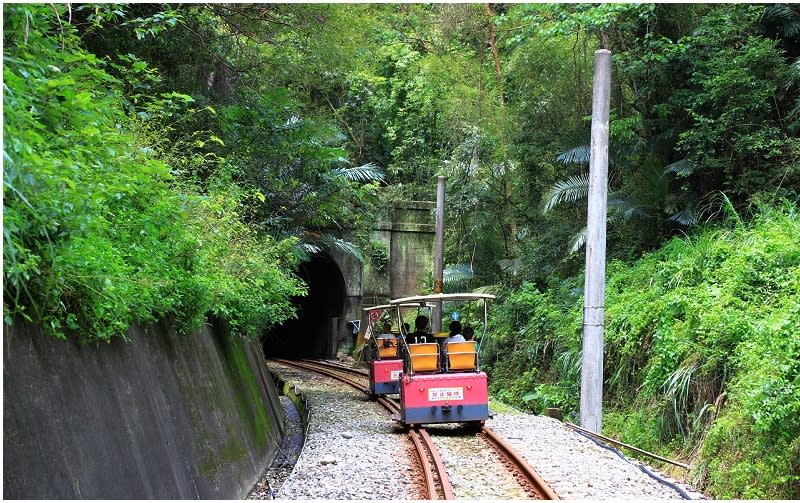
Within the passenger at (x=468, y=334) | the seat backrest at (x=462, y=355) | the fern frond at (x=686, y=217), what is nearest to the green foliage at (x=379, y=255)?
the fern frond at (x=686, y=217)

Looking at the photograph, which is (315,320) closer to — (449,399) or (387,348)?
(387,348)

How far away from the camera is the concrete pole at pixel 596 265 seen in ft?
42.5

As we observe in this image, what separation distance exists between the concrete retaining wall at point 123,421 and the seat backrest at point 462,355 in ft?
12.4

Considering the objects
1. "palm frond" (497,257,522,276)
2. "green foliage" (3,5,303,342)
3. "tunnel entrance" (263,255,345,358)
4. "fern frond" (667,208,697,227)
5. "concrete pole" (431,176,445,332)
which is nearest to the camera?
"green foliage" (3,5,303,342)

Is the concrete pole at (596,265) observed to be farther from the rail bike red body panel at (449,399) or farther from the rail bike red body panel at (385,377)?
the rail bike red body panel at (385,377)

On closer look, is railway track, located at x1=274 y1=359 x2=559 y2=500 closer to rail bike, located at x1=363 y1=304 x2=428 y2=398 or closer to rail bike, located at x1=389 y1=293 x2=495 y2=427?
rail bike, located at x1=389 y1=293 x2=495 y2=427

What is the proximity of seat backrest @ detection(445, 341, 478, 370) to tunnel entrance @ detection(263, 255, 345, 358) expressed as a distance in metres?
19.1

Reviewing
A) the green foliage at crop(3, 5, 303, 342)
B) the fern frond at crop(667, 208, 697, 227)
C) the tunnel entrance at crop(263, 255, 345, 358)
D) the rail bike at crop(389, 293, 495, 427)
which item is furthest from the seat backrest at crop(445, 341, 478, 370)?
the tunnel entrance at crop(263, 255, 345, 358)

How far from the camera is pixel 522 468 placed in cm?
948

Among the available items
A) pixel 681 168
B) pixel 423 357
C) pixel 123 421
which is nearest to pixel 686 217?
pixel 681 168

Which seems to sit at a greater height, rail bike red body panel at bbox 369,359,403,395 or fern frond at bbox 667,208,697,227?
fern frond at bbox 667,208,697,227

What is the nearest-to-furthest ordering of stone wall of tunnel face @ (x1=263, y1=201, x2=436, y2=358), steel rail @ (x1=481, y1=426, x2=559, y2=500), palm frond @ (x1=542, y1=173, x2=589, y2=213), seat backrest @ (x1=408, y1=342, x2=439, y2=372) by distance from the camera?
steel rail @ (x1=481, y1=426, x2=559, y2=500) < seat backrest @ (x1=408, y1=342, x2=439, y2=372) < palm frond @ (x1=542, y1=173, x2=589, y2=213) < stone wall of tunnel face @ (x1=263, y1=201, x2=436, y2=358)

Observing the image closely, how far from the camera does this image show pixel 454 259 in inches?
1124

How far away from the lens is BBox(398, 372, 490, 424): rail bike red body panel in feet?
40.9
